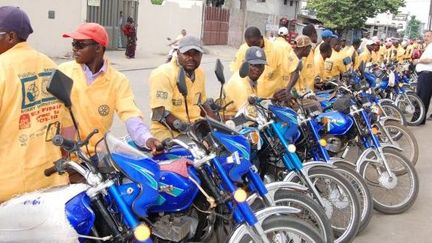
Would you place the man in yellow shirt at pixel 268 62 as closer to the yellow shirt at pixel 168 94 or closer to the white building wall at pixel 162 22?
the yellow shirt at pixel 168 94

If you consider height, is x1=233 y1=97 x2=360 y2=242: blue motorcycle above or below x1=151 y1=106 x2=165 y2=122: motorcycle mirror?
below

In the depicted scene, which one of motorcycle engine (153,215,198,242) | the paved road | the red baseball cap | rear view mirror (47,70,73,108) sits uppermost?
the red baseball cap

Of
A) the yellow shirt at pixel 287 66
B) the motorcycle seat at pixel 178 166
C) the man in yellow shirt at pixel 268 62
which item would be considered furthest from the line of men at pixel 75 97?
the yellow shirt at pixel 287 66

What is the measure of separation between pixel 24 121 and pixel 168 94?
1366mm

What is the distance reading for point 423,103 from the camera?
9.30 meters

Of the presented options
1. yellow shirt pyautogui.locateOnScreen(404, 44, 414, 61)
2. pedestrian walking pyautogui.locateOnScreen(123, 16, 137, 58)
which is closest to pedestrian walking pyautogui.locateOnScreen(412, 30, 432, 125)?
yellow shirt pyautogui.locateOnScreen(404, 44, 414, 61)

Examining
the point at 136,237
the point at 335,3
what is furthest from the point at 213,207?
the point at 335,3

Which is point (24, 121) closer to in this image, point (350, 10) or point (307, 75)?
point (307, 75)

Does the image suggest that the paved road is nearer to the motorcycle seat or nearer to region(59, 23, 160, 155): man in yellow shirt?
the motorcycle seat

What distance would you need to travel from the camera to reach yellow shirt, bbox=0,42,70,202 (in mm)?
2480

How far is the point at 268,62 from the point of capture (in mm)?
6004

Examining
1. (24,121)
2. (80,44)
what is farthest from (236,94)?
(24,121)

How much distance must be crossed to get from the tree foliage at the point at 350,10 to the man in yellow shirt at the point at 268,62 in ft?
111

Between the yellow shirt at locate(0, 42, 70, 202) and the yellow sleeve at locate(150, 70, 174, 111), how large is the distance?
3.58 ft
